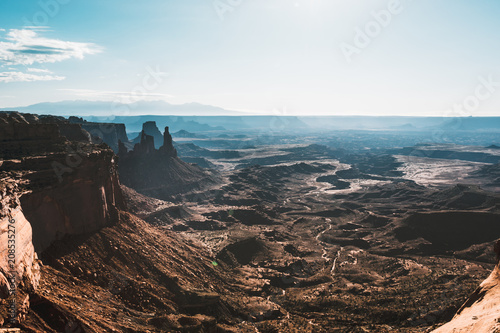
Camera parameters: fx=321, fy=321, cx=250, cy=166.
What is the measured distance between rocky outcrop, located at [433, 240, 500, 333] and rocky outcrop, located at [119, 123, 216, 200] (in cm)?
11122

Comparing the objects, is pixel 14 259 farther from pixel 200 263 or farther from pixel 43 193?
pixel 200 263

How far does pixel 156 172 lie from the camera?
136 m

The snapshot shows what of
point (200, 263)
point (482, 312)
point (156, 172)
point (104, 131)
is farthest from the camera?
point (104, 131)

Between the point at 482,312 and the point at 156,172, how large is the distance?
5035 inches

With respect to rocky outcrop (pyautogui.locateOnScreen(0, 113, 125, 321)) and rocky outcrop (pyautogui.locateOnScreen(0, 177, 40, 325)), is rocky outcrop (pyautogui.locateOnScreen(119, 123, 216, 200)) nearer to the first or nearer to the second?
rocky outcrop (pyautogui.locateOnScreen(0, 113, 125, 321))

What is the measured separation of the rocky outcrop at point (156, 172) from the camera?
411 feet

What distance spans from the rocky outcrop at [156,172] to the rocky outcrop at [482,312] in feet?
365

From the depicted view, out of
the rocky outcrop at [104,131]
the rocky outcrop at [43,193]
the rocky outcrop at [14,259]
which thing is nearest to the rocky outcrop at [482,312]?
the rocky outcrop at [14,259]

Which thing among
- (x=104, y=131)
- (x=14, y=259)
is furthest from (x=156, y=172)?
(x=14, y=259)

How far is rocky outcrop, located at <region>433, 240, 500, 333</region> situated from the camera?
57.6 feet

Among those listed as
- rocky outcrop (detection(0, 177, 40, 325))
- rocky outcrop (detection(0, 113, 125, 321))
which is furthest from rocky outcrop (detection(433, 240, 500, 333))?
rocky outcrop (detection(0, 113, 125, 321))

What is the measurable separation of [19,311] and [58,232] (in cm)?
1599

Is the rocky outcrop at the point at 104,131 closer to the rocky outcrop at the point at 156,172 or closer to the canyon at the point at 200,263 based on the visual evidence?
the rocky outcrop at the point at 156,172

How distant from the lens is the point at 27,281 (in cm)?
2289
